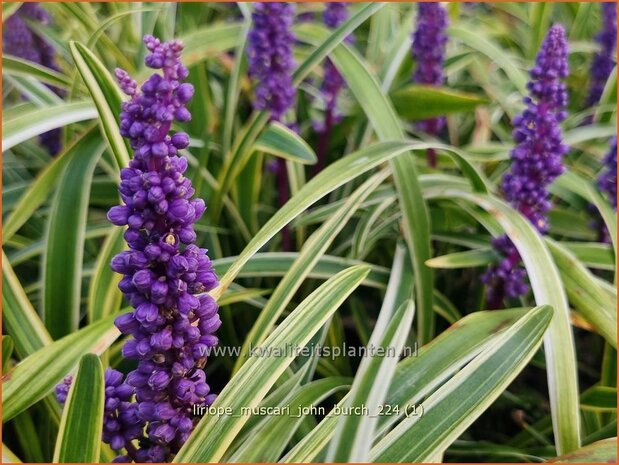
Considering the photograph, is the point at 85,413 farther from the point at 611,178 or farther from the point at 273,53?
the point at 611,178

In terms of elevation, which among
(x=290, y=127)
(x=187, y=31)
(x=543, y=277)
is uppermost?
(x=187, y=31)

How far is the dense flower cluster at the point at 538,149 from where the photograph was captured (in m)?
1.58

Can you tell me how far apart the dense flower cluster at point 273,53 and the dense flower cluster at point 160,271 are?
0.78m

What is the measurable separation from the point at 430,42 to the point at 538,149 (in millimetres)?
721

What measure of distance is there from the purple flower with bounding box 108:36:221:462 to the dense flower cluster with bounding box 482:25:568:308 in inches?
35.5

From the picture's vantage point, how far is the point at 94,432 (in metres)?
1.16

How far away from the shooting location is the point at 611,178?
1.89 metres

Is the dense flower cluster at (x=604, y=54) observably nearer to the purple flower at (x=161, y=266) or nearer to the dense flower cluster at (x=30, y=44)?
the purple flower at (x=161, y=266)

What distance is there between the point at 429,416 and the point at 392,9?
235 centimetres

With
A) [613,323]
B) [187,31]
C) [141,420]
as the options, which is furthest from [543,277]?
→ [187,31]

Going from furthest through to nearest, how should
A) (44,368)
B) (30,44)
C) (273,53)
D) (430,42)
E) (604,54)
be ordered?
(604,54), (30,44), (430,42), (273,53), (44,368)

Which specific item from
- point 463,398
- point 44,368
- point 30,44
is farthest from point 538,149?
point 30,44

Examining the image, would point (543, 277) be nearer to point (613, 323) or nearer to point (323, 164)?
point (613, 323)

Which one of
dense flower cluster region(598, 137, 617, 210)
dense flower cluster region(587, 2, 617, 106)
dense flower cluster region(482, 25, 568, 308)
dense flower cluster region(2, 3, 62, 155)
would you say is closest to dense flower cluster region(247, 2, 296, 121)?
dense flower cluster region(482, 25, 568, 308)
